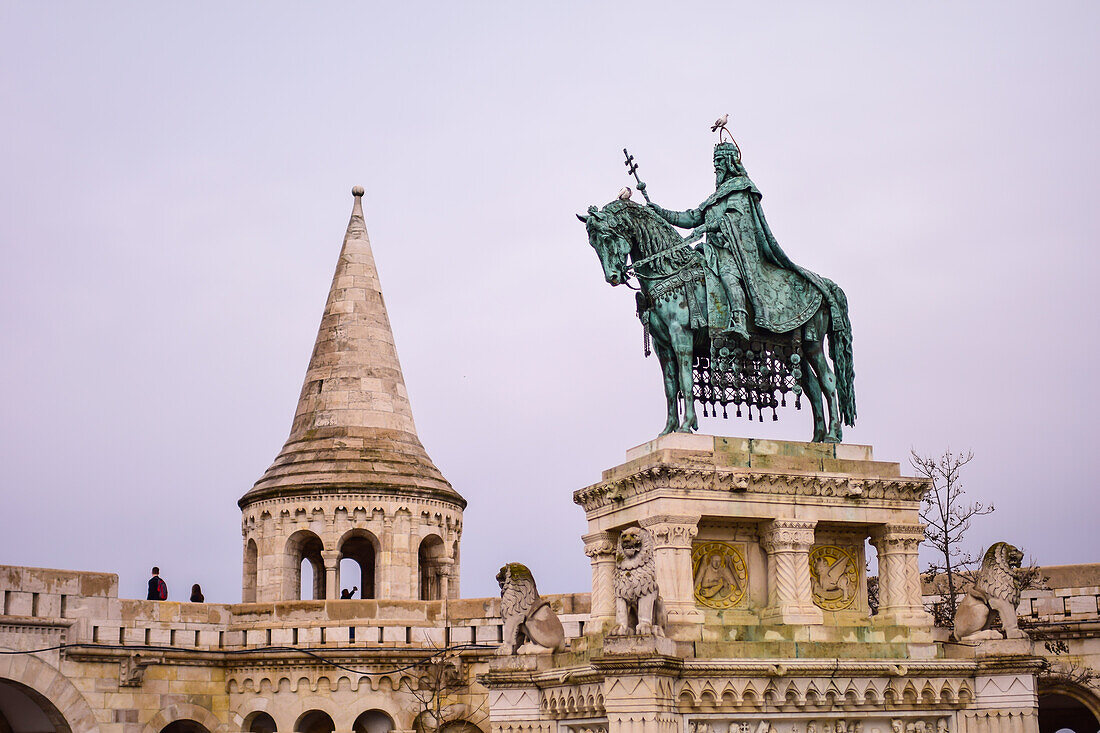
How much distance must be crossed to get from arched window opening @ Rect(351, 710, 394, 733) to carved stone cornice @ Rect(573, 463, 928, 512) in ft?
33.7

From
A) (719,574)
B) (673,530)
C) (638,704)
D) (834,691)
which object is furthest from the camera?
(719,574)

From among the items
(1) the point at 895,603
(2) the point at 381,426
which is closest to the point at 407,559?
(2) the point at 381,426

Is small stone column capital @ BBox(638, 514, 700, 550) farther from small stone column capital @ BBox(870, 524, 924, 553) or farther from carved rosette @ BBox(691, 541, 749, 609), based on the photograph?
small stone column capital @ BBox(870, 524, 924, 553)

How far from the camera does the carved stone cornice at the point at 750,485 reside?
15.3 metres

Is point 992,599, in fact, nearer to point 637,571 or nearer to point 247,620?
point 637,571

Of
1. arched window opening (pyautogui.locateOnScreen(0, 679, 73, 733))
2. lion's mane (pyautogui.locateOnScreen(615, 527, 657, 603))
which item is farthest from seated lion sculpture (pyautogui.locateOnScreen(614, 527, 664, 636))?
arched window opening (pyautogui.locateOnScreen(0, 679, 73, 733))

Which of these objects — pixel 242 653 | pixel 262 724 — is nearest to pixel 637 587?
pixel 242 653

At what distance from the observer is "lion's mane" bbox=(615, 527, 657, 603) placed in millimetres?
14203

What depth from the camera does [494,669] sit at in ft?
54.4

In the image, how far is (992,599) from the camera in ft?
53.4

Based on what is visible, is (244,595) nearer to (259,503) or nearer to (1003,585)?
(259,503)

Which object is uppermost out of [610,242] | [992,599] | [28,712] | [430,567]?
[610,242]

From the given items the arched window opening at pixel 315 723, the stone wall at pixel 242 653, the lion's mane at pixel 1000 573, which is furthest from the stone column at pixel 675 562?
the arched window opening at pixel 315 723

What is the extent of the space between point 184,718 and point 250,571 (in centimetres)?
490
